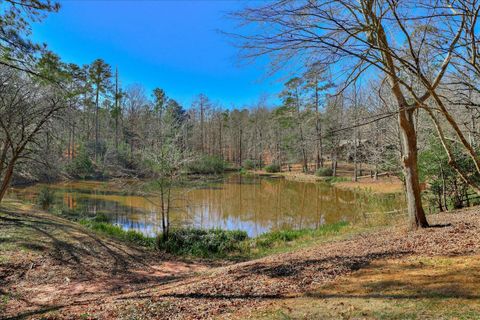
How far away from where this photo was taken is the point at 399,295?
3303 millimetres

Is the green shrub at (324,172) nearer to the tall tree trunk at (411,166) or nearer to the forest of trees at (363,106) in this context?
the forest of trees at (363,106)

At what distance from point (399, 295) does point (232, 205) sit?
616 inches

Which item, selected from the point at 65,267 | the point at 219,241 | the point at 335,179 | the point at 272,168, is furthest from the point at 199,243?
the point at 272,168

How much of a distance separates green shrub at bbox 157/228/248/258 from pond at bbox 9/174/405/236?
1.04 meters

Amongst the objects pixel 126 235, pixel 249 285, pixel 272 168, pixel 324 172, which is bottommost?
pixel 126 235

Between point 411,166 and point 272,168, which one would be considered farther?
point 272,168

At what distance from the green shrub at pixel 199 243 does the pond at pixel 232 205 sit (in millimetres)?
1037

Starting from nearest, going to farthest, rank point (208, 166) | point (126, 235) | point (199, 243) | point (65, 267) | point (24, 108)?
point (65, 267) → point (24, 108) → point (199, 243) → point (126, 235) → point (208, 166)

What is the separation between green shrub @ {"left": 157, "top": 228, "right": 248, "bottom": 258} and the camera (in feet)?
33.5

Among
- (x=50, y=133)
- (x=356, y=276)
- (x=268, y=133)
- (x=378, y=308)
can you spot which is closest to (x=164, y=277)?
(x=356, y=276)

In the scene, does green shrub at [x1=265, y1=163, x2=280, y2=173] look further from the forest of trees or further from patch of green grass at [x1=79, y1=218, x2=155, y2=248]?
patch of green grass at [x1=79, y1=218, x2=155, y2=248]

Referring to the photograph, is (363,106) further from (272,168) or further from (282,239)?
(272,168)

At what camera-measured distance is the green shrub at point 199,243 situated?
1020cm

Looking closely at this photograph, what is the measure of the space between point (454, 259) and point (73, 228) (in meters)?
10.6
